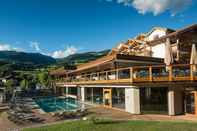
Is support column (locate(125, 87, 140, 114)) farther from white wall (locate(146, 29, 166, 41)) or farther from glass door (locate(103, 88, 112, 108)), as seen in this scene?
white wall (locate(146, 29, 166, 41))

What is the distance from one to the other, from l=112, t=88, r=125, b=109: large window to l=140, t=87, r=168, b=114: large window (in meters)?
2.47

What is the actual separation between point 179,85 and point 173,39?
8553 millimetres

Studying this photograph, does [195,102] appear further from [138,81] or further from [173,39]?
[173,39]

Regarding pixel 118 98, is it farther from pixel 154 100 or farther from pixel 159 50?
pixel 159 50

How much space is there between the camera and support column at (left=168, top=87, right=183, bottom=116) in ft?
56.6

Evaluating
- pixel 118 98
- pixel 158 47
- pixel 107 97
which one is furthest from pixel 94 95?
pixel 158 47

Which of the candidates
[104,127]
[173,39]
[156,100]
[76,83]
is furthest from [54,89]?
[104,127]

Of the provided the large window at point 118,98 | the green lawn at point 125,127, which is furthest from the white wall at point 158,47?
the green lawn at point 125,127

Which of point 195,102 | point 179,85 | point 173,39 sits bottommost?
point 195,102

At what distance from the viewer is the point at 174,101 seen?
17.3 meters

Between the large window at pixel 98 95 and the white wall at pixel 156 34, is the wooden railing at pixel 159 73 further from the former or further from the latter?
the white wall at pixel 156 34

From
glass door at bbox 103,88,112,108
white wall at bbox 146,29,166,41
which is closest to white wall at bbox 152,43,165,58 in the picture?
white wall at bbox 146,29,166,41

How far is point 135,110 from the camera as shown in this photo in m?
18.1

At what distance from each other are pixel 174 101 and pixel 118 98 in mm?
5563
